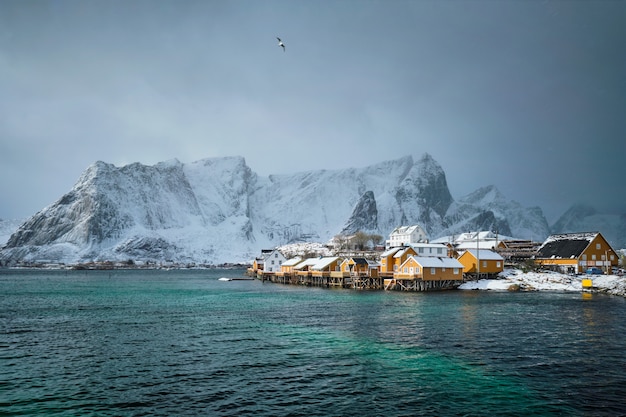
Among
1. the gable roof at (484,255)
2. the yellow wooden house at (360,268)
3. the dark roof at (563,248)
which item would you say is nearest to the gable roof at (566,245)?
the dark roof at (563,248)

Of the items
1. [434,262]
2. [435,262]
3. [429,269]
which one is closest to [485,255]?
[435,262]

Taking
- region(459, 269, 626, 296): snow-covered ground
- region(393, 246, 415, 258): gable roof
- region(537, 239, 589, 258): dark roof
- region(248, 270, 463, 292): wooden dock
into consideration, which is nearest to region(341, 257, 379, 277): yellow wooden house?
region(248, 270, 463, 292): wooden dock

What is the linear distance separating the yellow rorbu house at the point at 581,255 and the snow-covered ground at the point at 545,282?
5962mm

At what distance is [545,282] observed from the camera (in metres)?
75.0

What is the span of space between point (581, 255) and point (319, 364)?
7626 cm

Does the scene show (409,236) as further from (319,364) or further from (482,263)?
(319,364)

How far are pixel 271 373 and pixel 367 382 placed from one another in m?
4.99

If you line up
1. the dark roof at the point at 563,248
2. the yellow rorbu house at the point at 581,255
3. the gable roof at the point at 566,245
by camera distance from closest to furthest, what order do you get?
1. the yellow rorbu house at the point at 581,255
2. the gable roof at the point at 566,245
3. the dark roof at the point at 563,248

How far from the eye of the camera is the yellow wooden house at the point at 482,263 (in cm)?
8231

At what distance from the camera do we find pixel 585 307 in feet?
162

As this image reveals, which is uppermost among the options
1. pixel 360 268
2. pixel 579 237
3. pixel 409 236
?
pixel 409 236

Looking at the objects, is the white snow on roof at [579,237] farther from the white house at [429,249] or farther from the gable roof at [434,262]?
the gable roof at [434,262]

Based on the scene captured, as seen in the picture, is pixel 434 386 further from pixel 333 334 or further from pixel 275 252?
pixel 275 252

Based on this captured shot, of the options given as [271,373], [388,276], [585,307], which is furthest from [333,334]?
[388,276]
